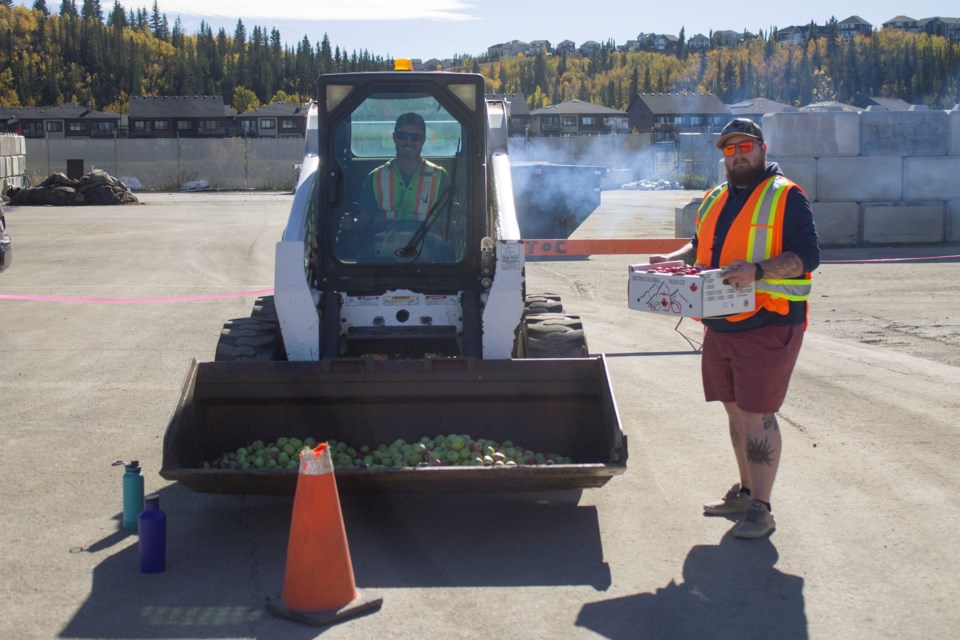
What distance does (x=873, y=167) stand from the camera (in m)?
19.4

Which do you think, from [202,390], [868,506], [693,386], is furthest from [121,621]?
[693,386]

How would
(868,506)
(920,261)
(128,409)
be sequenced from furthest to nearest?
1. (920,261)
2. (128,409)
3. (868,506)

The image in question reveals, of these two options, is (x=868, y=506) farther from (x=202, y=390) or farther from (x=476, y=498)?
(x=202, y=390)

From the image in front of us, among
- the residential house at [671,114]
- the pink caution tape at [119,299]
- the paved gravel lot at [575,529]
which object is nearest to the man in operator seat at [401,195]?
the paved gravel lot at [575,529]

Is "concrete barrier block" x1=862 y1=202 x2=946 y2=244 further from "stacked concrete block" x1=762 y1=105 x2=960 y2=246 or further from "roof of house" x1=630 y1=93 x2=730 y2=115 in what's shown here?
"roof of house" x1=630 y1=93 x2=730 y2=115

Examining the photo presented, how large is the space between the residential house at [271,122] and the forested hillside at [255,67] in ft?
45.0

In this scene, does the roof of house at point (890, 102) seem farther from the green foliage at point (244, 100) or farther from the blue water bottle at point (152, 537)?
the green foliage at point (244, 100)

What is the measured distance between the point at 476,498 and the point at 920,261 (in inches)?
509

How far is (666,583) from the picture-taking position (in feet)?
16.8

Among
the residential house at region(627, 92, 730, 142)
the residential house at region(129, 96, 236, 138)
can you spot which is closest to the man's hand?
the residential house at region(627, 92, 730, 142)

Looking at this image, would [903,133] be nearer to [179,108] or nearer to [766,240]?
[766,240]

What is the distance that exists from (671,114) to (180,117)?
4115cm

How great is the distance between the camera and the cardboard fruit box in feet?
17.8

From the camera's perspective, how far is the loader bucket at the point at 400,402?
245 inches
